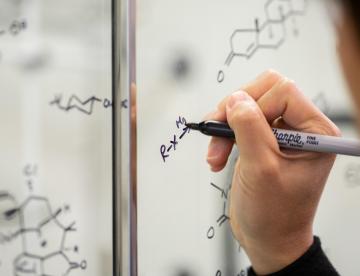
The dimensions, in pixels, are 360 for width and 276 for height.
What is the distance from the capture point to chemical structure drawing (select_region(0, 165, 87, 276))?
60cm

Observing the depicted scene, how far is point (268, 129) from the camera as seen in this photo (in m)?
0.48

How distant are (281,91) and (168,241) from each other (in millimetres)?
251

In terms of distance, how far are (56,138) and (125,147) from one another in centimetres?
14

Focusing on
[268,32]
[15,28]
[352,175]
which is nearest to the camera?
[15,28]

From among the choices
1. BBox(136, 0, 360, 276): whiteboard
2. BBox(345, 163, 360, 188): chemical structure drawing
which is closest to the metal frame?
BBox(136, 0, 360, 276): whiteboard

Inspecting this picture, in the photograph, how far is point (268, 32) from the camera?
2.51 feet

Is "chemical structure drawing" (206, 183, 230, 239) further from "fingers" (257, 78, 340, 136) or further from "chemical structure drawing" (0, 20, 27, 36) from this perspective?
"chemical structure drawing" (0, 20, 27, 36)

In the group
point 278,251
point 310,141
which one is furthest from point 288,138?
point 278,251

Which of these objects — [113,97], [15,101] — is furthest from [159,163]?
[15,101]

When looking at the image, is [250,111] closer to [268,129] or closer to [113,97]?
[268,129]

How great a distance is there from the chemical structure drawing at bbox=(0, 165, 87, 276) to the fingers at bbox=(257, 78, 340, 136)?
0.31 metres

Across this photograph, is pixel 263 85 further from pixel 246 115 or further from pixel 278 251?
pixel 278 251

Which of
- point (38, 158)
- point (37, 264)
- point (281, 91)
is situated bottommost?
point (37, 264)

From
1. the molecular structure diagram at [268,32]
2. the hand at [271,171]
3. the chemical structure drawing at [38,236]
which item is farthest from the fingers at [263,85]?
the chemical structure drawing at [38,236]
